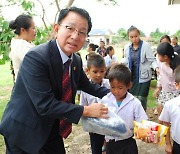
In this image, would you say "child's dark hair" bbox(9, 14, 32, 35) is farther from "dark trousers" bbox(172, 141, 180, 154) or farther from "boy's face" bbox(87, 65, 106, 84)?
"dark trousers" bbox(172, 141, 180, 154)

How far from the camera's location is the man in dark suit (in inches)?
64.4

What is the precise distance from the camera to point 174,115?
2.15 metres

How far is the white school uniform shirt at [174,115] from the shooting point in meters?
2.14

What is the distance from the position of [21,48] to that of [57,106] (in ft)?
6.44

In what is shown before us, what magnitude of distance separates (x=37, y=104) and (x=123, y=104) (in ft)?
3.04

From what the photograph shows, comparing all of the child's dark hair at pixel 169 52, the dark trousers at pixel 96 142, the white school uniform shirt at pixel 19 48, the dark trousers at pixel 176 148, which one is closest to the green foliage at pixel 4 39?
the white school uniform shirt at pixel 19 48

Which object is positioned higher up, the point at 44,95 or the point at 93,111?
the point at 44,95

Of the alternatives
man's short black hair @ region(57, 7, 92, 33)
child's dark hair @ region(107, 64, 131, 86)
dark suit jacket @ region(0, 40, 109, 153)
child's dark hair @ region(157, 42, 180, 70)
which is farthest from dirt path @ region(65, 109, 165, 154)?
man's short black hair @ region(57, 7, 92, 33)

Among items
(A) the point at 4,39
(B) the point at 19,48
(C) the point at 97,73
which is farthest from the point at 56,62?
(A) the point at 4,39

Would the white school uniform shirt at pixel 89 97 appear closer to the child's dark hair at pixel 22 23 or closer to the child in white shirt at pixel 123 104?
the child in white shirt at pixel 123 104

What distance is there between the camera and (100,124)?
1742 millimetres

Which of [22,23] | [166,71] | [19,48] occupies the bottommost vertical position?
[166,71]

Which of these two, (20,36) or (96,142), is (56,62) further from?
(20,36)

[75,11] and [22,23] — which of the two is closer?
[75,11]
